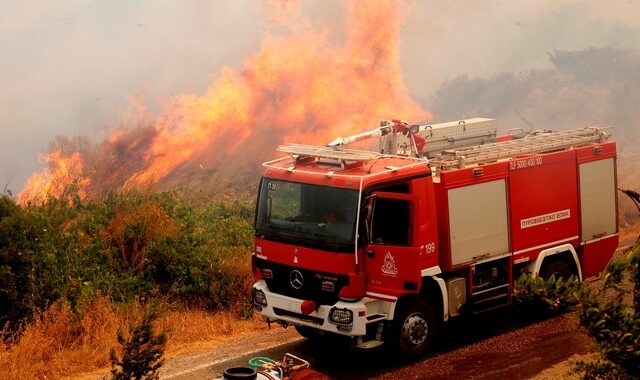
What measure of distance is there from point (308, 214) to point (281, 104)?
56.5ft

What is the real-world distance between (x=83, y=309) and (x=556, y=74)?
38814 mm

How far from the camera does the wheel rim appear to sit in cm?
1226

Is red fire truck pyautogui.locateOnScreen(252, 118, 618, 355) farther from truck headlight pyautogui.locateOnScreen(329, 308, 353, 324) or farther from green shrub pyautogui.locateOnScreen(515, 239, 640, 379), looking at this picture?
green shrub pyautogui.locateOnScreen(515, 239, 640, 379)

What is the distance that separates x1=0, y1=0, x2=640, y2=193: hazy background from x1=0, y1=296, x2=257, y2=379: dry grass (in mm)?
17355

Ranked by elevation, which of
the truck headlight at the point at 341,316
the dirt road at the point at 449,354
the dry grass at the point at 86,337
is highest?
the truck headlight at the point at 341,316

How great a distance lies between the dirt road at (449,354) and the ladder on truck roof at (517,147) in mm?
2677

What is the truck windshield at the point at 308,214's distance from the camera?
1170cm

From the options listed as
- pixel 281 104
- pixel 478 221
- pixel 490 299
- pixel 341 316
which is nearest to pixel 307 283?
pixel 341 316

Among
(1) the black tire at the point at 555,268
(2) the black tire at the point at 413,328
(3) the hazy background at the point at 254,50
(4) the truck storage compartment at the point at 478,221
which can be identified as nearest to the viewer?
(2) the black tire at the point at 413,328

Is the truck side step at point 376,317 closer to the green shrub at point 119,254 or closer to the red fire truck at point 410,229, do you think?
the red fire truck at point 410,229

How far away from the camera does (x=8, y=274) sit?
13.0 metres

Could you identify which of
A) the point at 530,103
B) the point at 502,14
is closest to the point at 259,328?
the point at 530,103

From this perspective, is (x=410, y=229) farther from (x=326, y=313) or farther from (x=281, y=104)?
(x=281, y=104)

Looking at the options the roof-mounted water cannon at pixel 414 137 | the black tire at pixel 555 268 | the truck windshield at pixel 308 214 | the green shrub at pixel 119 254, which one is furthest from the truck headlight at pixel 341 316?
the black tire at pixel 555 268
